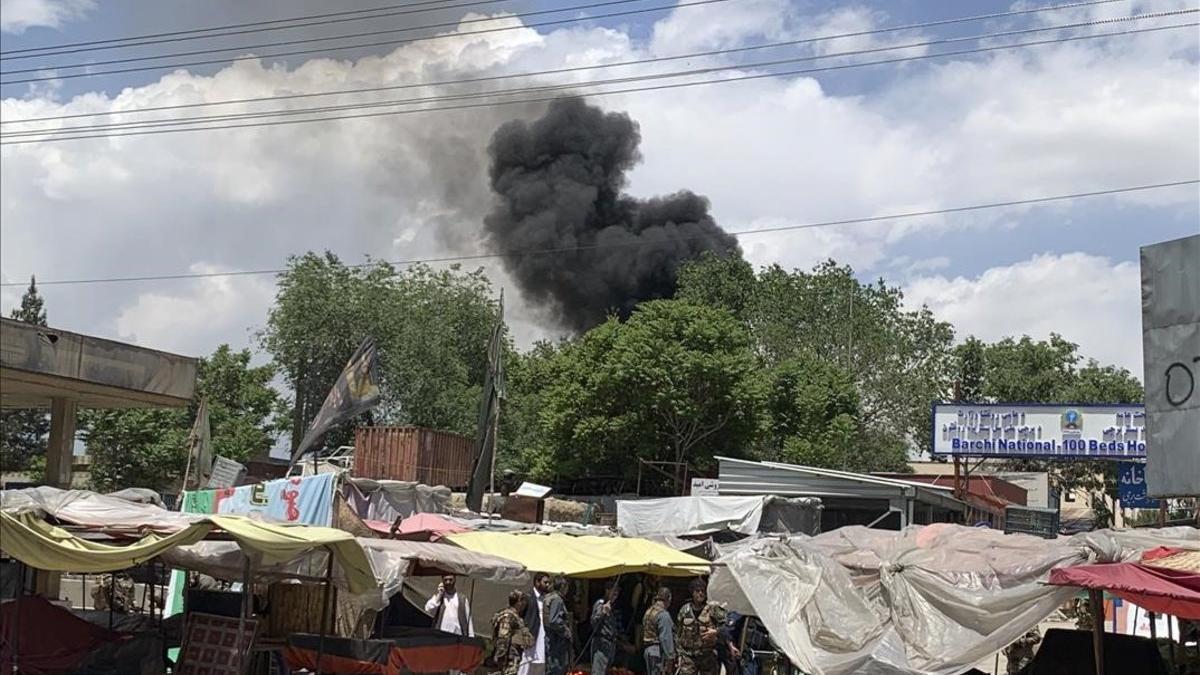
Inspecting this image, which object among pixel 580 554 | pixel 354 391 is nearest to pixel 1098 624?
pixel 580 554

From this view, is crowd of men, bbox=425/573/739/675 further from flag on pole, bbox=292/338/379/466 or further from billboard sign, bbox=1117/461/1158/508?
billboard sign, bbox=1117/461/1158/508

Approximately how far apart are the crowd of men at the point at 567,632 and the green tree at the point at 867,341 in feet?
105

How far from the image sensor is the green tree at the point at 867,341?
163 feet

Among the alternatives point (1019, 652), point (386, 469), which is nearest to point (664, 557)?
point (1019, 652)

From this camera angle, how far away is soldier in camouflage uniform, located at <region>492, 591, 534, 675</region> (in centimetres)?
1457

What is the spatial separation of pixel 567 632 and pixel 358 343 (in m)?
35.7

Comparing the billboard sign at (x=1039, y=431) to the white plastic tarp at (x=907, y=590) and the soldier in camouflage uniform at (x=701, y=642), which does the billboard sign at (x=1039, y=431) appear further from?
the soldier in camouflage uniform at (x=701, y=642)

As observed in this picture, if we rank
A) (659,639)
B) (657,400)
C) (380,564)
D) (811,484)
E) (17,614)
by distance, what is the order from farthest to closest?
(657,400)
(811,484)
(659,639)
(380,564)
(17,614)

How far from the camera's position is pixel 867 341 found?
169ft

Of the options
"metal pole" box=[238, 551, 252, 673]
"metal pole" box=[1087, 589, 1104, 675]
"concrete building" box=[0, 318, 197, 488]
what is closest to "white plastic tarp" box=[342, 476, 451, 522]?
"concrete building" box=[0, 318, 197, 488]

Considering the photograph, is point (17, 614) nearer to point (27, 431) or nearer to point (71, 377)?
point (71, 377)

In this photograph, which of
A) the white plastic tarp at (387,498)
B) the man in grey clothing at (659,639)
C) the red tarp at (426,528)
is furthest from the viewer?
the white plastic tarp at (387,498)

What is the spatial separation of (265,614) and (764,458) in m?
31.5

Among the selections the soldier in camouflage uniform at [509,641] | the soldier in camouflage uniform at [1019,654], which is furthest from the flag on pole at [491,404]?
the soldier in camouflage uniform at [1019,654]
